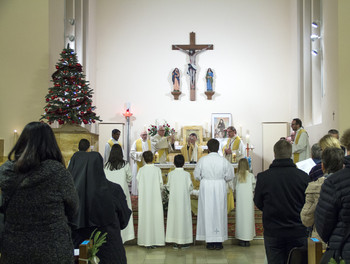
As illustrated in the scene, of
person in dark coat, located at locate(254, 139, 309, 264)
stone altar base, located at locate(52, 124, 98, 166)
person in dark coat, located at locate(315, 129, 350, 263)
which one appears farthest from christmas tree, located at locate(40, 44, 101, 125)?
person in dark coat, located at locate(315, 129, 350, 263)

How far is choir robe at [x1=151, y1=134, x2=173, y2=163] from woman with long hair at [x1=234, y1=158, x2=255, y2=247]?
13.2 ft

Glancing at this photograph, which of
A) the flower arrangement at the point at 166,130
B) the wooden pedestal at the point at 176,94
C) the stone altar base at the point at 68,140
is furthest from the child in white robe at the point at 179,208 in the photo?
the wooden pedestal at the point at 176,94

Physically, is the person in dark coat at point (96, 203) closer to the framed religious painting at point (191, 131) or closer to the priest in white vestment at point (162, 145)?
the priest in white vestment at point (162, 145)

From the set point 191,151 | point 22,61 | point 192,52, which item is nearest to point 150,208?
point 191,151

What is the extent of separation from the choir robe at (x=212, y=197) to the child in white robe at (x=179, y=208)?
0.20 m

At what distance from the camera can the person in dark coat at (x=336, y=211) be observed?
119 inches

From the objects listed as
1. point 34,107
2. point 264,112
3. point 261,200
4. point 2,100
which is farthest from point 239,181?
point 264,112

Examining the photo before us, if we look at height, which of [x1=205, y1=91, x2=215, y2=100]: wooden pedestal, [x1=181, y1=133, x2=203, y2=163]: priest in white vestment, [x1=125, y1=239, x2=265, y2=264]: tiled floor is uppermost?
[x1=205, y1=91, x2=215, y2=100]: wooden pedestal

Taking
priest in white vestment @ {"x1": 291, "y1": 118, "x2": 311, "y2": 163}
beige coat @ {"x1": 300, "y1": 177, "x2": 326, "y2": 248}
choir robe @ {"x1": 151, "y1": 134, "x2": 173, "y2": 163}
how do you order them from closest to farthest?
beige coat @ {"x1": 300, "y1": 177, "x2": 326, "y2": 248}
priest in white vestment @ {"x1": 291, "y1": 118, "x2": 311, "y2": 163}
choir robe @ {"x1": 151, "y1": 134, "x2": 173, "y2": 163}

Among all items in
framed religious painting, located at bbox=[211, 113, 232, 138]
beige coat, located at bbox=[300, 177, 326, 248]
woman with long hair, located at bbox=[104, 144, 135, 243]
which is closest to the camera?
beige coat, located at bbox=[300, 177, 326, 248]

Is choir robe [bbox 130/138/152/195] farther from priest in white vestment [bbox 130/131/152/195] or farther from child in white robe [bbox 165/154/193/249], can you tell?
child in white robe [bbox 165/154/193/249]

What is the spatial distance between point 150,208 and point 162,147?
4.02 metres

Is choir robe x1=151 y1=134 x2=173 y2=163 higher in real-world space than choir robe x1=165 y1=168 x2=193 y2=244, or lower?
higher

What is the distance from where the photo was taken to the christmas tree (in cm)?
870
